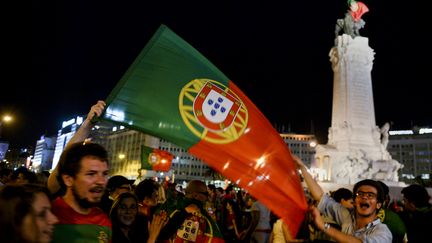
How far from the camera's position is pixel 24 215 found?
7.01 ft

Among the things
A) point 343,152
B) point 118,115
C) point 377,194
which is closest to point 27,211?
point 118,115

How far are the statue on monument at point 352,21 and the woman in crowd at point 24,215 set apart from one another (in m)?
37.1

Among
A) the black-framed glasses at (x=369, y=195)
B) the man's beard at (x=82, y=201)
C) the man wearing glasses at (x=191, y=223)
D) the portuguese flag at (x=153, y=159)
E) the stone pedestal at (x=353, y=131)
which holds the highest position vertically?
the stone pedestal at (x=353, y=131)

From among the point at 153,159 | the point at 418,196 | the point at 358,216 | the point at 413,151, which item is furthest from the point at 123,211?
the point at 413,151

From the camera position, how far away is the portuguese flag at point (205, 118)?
361cm

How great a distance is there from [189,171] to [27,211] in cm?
11628

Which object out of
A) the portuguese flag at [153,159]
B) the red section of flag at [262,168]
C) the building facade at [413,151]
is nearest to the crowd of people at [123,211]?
the red section of flag at [262,168]

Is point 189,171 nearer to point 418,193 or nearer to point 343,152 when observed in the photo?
point 343,152

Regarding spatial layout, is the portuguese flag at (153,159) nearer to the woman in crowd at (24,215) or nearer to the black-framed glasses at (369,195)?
the black-framed glasses at (369,195)

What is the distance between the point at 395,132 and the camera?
120250 millimetres

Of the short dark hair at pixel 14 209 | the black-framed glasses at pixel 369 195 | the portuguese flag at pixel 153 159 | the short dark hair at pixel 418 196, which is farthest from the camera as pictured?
the portuguese flag at pixel 153 159

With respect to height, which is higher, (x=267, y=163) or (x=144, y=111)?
(x=144, y=111)

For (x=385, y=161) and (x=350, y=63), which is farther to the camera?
(x=350, y=63)

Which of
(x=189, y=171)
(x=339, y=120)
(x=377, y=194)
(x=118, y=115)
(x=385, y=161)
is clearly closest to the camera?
(x=118, y=115)
